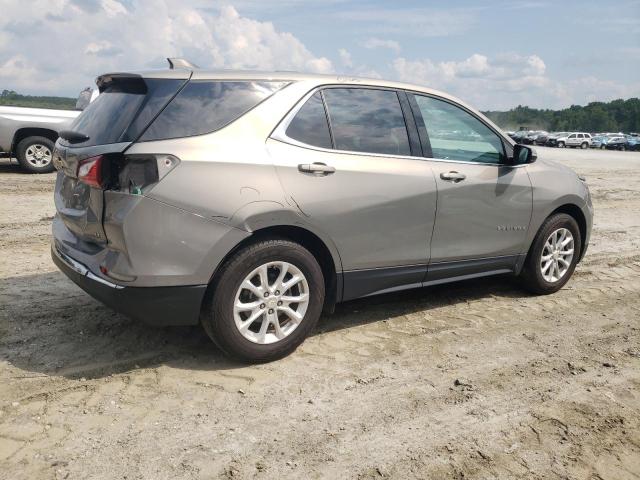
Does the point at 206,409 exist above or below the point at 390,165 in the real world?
below

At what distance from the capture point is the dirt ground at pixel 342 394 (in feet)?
9.35

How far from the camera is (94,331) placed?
167 inches

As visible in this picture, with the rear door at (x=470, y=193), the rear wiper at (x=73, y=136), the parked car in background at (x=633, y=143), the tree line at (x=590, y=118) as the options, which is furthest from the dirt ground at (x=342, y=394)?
the tree line at (x=590, y=118)

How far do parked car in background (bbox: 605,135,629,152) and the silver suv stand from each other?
5605 cm

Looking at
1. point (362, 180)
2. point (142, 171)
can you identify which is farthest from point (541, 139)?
point (142, 171)

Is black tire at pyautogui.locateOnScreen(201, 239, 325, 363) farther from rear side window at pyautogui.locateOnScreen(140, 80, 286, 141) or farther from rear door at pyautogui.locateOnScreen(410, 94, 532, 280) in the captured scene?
rear door at pyautogui.locateOnScreen(410, 94, 532, 280)

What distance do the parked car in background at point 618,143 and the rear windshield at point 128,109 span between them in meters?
58.1

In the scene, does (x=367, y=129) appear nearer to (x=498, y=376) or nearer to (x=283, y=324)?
(x=283, y=324)

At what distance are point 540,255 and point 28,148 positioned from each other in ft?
36.6

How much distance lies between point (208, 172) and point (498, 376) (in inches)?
87.1

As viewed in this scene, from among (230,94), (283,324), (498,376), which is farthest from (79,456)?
(498,376)

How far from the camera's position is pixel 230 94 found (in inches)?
146

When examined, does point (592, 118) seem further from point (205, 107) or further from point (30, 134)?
point (205, 107)

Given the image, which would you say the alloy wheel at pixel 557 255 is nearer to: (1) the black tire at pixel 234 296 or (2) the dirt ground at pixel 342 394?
(2) the dirt ground at pixel 342 394
